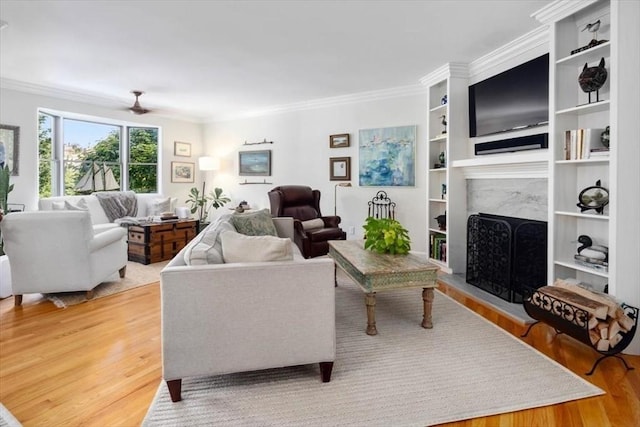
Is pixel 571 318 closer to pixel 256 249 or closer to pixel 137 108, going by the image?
pixel 256 249

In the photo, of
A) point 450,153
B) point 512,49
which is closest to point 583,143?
point 512,49

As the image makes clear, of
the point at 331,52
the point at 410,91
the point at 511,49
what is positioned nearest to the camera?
the point at 511,49

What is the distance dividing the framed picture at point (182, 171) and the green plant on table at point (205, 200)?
0.86 ft

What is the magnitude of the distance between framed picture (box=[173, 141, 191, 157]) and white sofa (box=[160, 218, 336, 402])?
565cm

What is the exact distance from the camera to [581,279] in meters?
2.86

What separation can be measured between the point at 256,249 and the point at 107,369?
1200mm

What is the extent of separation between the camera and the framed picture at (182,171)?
6902mm

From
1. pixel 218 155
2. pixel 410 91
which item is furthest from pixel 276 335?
pixel 218 155

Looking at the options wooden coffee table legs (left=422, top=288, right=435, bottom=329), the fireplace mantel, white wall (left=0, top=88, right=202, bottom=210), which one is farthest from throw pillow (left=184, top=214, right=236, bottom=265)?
white wall (left=0, top=88, right=202, bottom=210)

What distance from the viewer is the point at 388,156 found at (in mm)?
5250

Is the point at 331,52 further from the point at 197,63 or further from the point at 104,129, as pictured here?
the point at 104,129

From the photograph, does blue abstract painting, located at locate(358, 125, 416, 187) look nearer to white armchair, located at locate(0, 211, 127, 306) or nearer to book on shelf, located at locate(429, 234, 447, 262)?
book on shelf, located at locate(429, 234, 447, 262)

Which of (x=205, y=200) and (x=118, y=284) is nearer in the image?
(x=118, y=284)

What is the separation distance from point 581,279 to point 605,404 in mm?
1379
